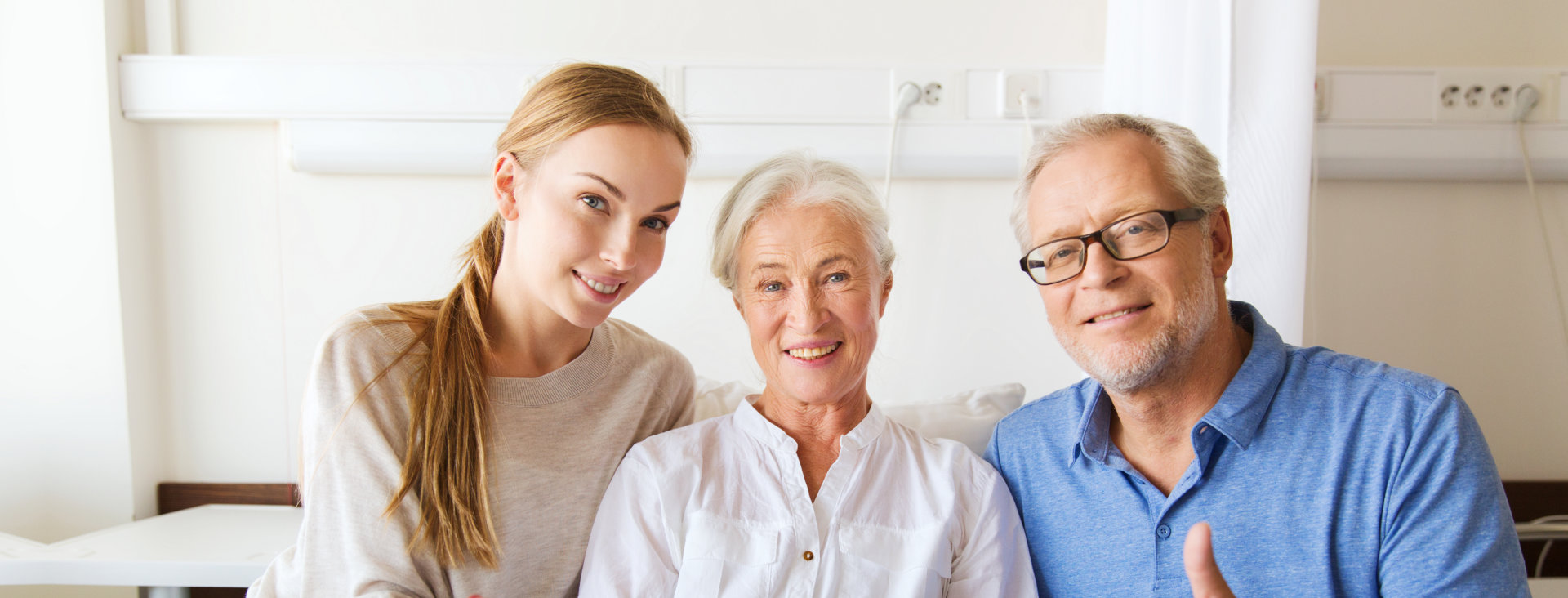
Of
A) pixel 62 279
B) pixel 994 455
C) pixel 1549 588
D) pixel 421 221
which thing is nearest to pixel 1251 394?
pixel 994 455

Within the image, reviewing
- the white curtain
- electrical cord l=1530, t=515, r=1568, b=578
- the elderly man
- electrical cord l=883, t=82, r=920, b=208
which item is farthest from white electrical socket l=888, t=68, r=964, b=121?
electrical cord l=1530, t=515, r=1568, b=578

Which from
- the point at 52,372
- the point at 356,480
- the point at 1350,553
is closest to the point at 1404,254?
the point at 1350,553

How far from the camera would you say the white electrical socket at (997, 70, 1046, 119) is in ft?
6.28

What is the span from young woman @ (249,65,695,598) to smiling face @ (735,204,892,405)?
16cm

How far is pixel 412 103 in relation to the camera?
6.12 ft

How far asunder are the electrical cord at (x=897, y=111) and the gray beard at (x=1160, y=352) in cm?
87

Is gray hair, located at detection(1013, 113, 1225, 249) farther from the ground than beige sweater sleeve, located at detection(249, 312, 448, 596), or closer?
farther from the ground

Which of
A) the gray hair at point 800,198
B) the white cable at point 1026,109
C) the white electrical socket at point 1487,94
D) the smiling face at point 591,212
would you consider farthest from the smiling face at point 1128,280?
the white electrical socket at point 1487,94

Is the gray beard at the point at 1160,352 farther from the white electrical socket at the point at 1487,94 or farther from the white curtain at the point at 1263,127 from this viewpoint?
the white electrical socket at the point at 1487,94

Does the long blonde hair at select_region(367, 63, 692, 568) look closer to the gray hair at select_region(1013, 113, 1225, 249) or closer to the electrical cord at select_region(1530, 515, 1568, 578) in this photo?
the gray hair at select_region(1013, 113, 1225, 249)

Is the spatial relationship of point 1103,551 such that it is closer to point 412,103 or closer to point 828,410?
point 828,410

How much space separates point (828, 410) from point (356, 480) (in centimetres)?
63

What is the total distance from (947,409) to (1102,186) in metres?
0.61

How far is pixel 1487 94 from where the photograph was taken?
1.91 metres
